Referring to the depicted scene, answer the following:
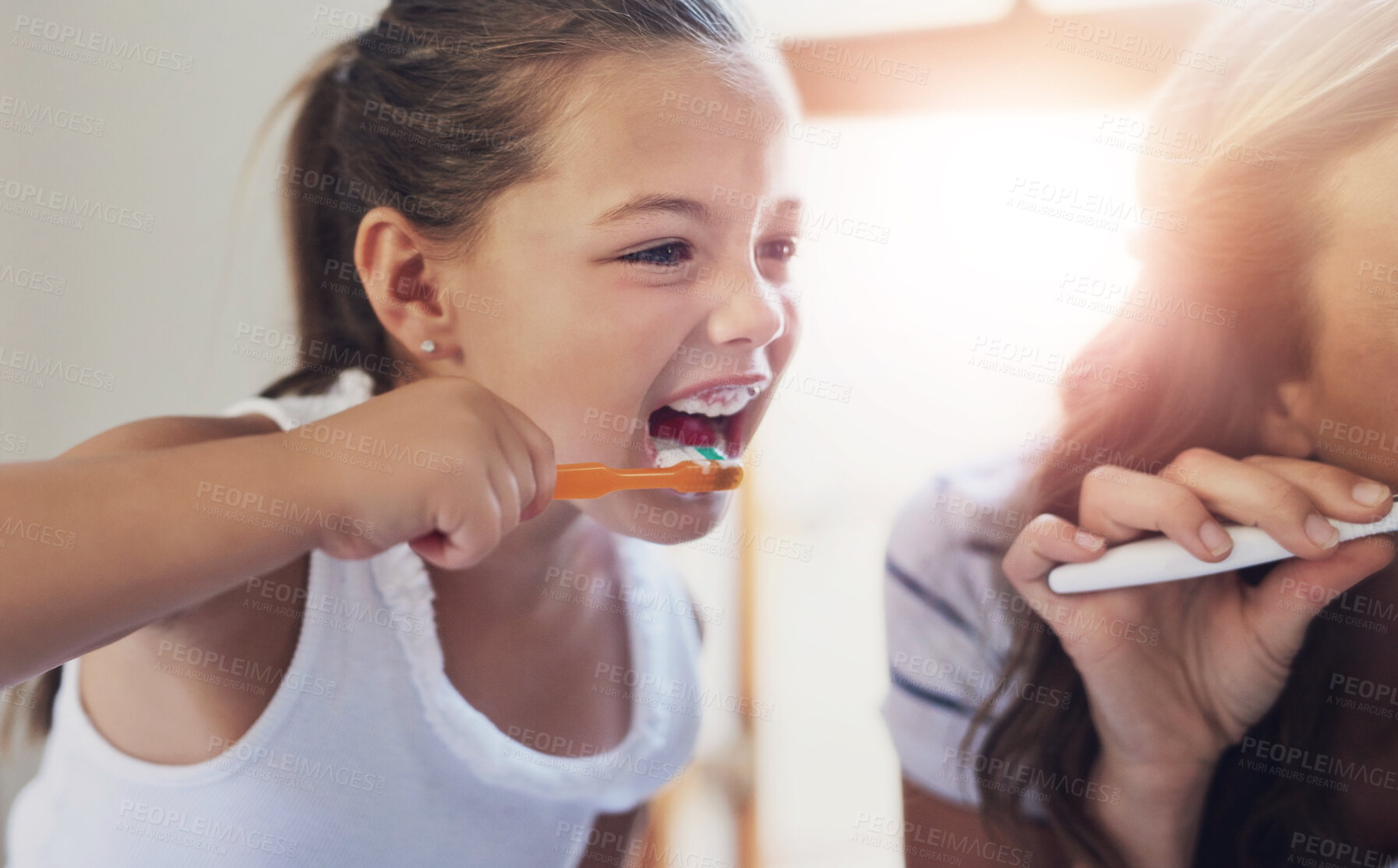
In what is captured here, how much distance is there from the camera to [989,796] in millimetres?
676

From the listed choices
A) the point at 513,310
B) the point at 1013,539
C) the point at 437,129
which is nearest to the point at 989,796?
the point at 1013,539

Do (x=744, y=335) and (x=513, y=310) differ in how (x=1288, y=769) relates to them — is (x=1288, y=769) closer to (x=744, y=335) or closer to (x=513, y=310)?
(x=744, y=335)

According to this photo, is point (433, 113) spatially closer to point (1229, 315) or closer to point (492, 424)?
point (492, 424)

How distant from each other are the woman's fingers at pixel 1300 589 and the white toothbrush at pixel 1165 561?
0.03ft

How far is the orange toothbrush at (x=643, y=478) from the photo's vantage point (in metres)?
0.53

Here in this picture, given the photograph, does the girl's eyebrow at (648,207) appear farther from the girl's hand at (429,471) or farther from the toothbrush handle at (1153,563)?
the toothbrush handle at (1153,563)

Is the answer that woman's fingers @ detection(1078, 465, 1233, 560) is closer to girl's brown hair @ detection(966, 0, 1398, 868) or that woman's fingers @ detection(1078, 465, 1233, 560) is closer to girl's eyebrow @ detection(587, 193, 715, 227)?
girl's brown hair @ detection(966, 0, 1398, 868)

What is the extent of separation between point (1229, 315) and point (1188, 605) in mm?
191

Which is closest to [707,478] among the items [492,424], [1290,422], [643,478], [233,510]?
[643,478]

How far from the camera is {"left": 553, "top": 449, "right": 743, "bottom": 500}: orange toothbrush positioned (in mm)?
528

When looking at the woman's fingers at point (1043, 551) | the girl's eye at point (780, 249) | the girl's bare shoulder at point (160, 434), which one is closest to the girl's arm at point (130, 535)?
the girl's bare shoulder at point (160, 434)

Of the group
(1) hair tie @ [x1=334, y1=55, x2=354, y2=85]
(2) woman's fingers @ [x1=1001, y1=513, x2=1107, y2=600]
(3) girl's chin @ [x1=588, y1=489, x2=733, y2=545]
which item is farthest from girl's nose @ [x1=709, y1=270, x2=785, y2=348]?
(1) hair tie @ [x1=334, y1=55, x2=354, y2=85]

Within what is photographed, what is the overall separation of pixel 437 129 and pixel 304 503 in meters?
0.28

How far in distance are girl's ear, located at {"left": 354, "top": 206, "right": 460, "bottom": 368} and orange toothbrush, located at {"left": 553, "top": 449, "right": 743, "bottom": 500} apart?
14cm
